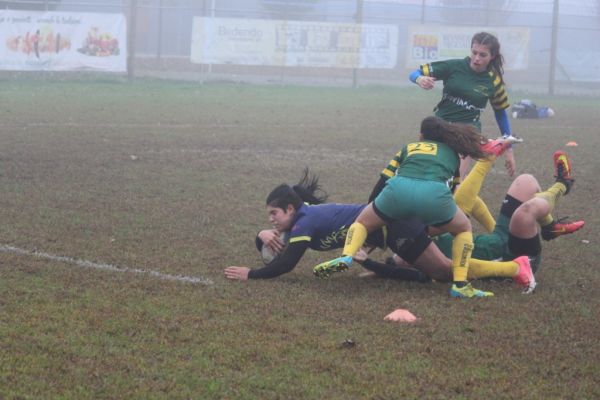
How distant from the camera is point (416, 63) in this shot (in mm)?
33062

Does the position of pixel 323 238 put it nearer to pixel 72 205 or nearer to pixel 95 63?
pixel 72 205

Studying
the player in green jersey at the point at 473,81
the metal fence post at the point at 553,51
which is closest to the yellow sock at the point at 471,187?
the player in green jersey at the point at 473,81

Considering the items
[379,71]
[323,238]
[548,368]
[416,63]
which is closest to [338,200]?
[323,238]

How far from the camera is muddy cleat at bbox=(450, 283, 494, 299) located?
635cm

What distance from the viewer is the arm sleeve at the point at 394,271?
6.90m

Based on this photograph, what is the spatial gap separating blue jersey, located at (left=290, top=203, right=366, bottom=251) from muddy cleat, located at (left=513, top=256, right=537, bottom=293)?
1200 mm

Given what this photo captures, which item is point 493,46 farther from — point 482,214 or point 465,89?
point 482,214

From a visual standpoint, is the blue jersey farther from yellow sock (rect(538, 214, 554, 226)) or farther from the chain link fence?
the chain link fence

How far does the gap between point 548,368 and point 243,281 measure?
244cm

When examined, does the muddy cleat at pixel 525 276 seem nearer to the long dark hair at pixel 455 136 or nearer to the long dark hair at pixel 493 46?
the long dark hair at pixel 455 136

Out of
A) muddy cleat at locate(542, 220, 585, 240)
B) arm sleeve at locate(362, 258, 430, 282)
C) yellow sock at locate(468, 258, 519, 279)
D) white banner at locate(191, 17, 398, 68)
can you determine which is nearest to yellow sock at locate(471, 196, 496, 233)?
muddy cleat at locate(542, 220, 585, 240)

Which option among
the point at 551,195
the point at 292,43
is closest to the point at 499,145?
the point at 551,195

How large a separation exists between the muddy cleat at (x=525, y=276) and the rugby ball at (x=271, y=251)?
1.65 meters

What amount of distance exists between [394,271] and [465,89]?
231 cm
